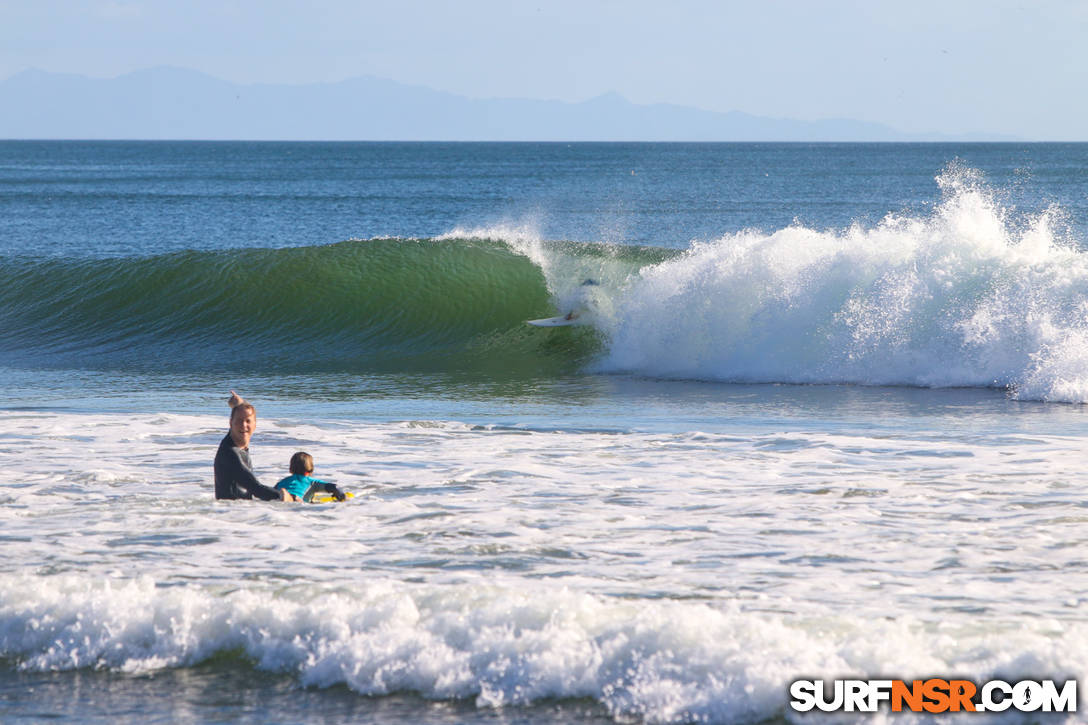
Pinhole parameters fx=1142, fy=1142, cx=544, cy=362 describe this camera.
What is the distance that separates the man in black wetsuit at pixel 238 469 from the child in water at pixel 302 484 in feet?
0.31

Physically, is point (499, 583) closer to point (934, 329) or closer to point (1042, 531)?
point (1042, 531)


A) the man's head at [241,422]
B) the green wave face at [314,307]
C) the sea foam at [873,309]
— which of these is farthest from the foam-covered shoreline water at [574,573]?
the green wave face at [314,307]

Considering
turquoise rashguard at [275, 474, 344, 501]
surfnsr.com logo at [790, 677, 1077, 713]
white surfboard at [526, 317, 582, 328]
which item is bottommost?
surfnsr.com logo at [790, 677, 1077, 713]

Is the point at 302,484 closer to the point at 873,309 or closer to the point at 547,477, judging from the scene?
the point at 547,477

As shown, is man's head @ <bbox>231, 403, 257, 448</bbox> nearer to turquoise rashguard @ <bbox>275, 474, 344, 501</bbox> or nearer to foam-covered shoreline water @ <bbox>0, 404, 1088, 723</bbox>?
turquoise rashguard @ <bbox>275, 474, 344, 501</bbox>

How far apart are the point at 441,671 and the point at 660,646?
3.17 ft

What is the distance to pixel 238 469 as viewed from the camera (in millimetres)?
7449

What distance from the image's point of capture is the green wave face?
667 inches

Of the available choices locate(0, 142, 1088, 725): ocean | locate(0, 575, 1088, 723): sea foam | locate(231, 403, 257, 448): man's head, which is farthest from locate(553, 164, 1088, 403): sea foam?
locate(0, 575, 1088, 723): sea foam

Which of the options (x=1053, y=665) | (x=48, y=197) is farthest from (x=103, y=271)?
(x=48, y=197)

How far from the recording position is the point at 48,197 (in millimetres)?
64750

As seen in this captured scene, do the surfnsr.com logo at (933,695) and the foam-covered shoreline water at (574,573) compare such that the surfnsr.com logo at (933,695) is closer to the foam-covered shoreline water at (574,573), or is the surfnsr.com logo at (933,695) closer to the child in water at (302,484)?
the foam-covered shoreline water at (574,573)

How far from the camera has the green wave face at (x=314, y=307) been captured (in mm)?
16938

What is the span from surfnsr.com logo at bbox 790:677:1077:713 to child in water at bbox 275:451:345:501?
3.76 meters
